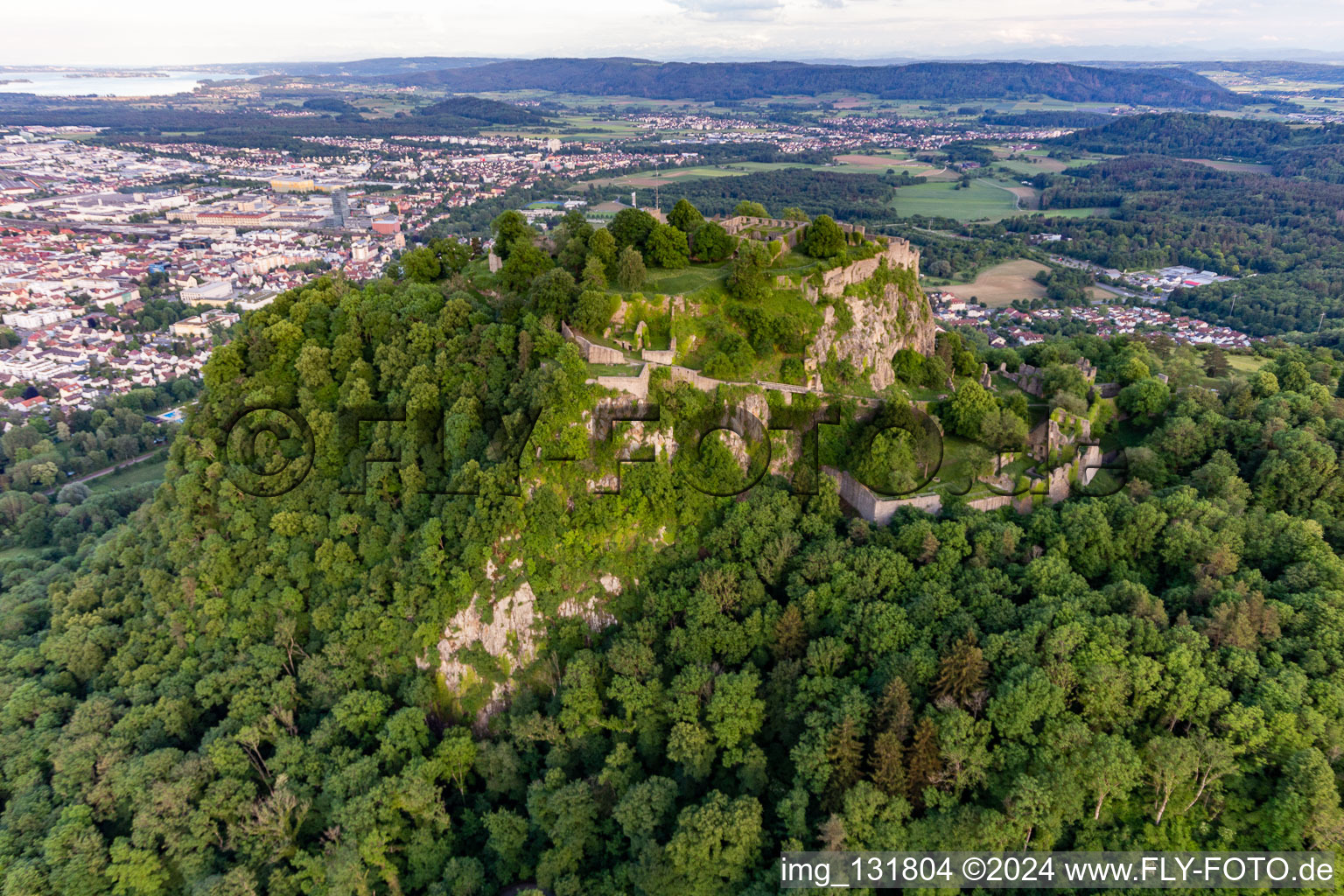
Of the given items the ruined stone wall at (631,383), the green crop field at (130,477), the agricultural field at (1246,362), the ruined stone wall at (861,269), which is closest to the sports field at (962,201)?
the agricultural field at (1246,362)

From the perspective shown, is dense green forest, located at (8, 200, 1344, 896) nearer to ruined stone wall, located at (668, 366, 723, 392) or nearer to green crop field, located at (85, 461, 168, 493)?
ruined stone wall, located at (668, 366, 723, 392)

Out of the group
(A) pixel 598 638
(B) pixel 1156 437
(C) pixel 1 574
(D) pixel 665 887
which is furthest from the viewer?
(C) pixel 1 574

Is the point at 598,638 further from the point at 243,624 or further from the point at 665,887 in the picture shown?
the point at 243,624

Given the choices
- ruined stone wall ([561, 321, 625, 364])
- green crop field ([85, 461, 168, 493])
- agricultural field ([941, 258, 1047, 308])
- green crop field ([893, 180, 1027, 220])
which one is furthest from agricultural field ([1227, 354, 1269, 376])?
green crop field ([893, 180, 1027, 220])

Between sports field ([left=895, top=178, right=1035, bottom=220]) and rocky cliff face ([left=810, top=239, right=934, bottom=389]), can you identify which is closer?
rocky cliff face ([left=810, top=239, right=934, bottom=389])

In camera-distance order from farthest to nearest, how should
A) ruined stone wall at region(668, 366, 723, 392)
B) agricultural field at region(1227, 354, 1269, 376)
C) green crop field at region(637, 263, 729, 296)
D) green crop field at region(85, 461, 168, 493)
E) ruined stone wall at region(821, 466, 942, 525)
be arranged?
green crop field at region(85, 461, 168, 493) < agricultural field at region(1227, 354, 1269, 376) < green crop field at region(637, 263, 729, 296) < ruined stone wall at region(668, 366, 723, 392) < ruined stone wall at region(821, 466, 942, 525)

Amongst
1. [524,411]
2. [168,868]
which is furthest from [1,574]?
[524,411]
